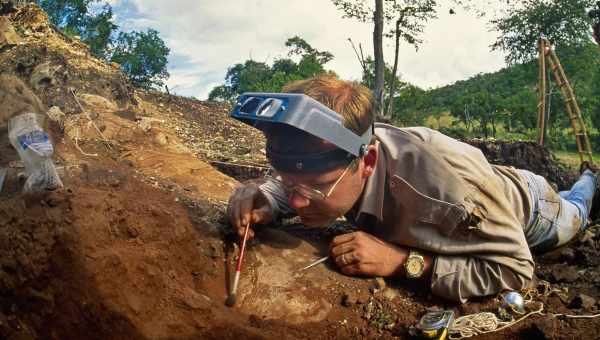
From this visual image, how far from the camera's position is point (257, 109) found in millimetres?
2467

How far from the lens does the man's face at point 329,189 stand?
2.64m

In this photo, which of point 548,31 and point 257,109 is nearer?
point 257,109

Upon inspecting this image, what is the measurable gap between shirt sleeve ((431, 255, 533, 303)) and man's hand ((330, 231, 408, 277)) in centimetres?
21

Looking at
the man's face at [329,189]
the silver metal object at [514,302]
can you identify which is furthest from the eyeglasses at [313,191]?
the silver metal object at [514,302]

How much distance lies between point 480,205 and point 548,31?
63.4 feet

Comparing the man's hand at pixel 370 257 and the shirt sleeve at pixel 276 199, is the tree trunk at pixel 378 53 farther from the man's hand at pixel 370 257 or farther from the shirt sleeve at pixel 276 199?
the man's hand at pixel 370 257

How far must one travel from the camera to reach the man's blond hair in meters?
2.58

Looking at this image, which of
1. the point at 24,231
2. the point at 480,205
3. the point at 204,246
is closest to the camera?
the point at 24,231

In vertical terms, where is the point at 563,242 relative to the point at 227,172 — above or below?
above

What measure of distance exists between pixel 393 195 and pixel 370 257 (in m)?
0.35

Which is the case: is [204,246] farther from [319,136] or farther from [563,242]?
[563,242]

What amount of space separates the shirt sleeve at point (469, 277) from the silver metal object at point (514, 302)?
0.19ft

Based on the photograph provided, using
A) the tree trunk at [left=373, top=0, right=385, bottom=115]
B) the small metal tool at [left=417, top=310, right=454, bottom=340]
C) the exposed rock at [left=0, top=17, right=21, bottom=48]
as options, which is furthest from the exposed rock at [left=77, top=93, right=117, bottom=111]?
the tree trunk at [left=373, top=0, right=385, bottom=115]

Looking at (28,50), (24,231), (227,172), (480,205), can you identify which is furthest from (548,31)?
(24,231)
